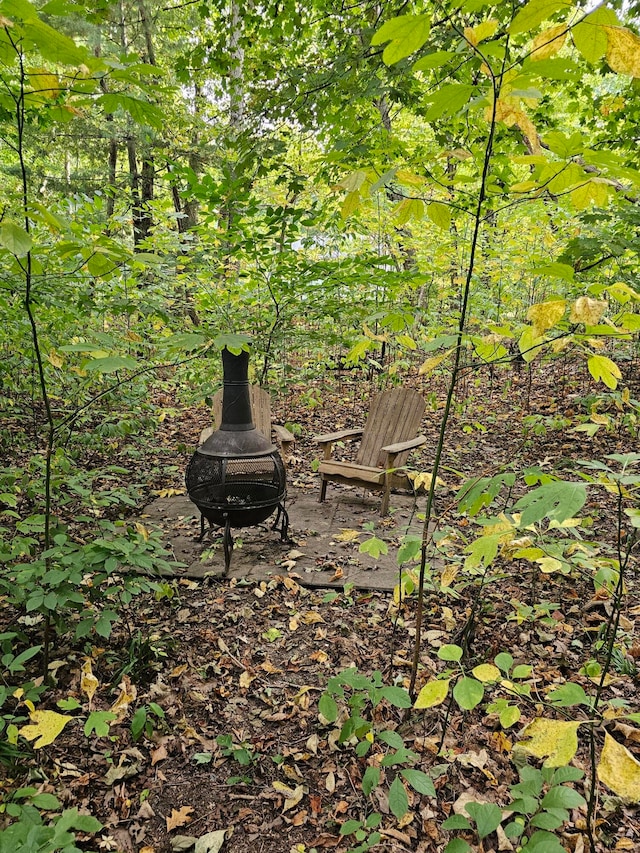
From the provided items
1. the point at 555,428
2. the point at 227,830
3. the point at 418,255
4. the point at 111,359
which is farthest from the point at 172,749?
the point at 418,255

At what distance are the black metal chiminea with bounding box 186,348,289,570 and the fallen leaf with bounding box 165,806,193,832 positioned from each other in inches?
63.1

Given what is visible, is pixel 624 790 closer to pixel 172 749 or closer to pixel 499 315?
pixel 172 749

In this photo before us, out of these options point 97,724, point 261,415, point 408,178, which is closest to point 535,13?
point 408,178

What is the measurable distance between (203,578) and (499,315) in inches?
226

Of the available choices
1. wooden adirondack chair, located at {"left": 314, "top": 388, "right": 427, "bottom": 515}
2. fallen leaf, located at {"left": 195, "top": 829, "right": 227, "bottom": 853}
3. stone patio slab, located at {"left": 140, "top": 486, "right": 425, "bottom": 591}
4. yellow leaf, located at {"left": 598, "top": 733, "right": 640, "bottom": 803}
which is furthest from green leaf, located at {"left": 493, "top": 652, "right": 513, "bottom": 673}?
wooden adirondack chair, located at {"left": 314, "top": 388, "right": 427, "bottom": 515}

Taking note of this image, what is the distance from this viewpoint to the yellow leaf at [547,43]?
3.65ft

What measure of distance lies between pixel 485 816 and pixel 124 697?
162cm

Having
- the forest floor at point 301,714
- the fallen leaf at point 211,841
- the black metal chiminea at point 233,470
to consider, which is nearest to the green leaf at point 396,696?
the forest floor at point 301,714

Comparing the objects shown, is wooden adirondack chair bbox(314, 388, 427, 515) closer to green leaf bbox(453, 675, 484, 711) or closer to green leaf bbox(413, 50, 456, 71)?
green leaf bbox(453, 675, 484, 711)

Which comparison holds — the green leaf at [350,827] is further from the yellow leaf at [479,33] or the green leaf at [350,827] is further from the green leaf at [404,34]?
the yellow leaf at [479,33]

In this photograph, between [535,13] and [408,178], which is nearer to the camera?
[535,13]

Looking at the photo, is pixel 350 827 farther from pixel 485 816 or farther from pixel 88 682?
pixel 88 682

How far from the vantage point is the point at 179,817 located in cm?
183

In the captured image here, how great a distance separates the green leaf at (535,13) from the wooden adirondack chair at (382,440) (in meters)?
3.41
